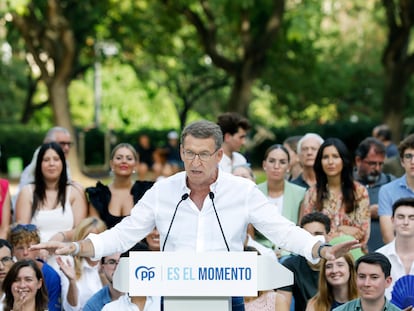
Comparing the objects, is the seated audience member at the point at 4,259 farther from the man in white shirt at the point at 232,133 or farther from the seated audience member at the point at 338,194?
the man in white shirt at the point at 232,133

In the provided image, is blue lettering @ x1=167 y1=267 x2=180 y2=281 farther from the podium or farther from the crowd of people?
the crowd of people

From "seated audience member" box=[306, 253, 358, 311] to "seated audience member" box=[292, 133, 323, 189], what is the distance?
7.65ft

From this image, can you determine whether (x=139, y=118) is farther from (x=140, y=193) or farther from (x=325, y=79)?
(x=140, y=193)

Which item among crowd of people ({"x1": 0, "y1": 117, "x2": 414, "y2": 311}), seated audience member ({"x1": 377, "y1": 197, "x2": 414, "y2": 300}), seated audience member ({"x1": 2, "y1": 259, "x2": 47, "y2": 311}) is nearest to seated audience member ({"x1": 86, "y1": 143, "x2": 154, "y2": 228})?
crowd of people ({"x1": 0, "y1": 117, "x2": 414, "y2": 311})

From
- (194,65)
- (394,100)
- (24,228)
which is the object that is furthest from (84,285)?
(194,65)

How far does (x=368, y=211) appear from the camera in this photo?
778cm

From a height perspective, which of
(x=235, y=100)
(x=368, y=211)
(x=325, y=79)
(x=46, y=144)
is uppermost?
(x=325, y=79)

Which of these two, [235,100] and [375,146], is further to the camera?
[235,100]

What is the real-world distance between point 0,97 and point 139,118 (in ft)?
21.3

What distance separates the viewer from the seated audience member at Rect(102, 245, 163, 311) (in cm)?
516

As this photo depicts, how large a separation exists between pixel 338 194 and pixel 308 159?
1055 millimetres

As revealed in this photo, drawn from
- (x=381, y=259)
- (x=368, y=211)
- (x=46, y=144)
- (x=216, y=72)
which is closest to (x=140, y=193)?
(x=46, y=144)

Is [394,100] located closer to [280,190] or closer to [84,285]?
[280,190]

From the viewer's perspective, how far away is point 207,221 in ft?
16.4
